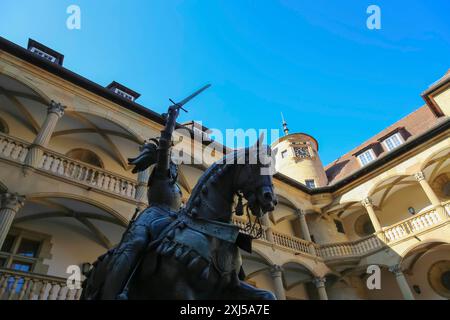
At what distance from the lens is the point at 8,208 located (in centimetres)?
762

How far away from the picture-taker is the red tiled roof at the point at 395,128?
18078 mm

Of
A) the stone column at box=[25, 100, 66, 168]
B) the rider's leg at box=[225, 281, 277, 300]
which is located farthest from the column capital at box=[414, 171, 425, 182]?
the stone column at box=[25, 100, 66, 168]

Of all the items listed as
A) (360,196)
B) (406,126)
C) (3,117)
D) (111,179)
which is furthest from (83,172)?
(406,126)

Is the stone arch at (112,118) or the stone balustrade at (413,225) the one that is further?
the stone balustrade at (413,225)

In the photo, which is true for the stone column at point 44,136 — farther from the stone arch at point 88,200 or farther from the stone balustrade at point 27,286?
the stone balustrade at point 27,286

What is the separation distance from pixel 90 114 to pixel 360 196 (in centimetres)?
1466

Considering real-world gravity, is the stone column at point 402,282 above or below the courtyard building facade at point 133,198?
below

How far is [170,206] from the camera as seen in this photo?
11.9 ft

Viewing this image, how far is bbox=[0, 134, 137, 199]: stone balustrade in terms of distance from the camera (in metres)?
8.60

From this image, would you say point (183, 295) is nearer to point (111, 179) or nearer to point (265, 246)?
Result: point (111, 179)

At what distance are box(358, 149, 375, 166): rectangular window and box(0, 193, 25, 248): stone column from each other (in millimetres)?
19072

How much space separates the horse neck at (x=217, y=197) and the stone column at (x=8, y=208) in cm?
679

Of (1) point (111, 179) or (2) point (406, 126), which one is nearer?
(1) point (111, 179)

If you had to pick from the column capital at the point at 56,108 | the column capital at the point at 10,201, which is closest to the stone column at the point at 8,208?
the column capital at the point at 10,201
